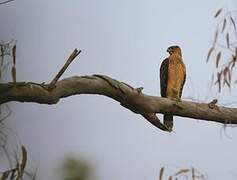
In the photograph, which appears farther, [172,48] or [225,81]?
[172,48]

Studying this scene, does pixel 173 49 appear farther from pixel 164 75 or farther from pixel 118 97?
pixel 118 97

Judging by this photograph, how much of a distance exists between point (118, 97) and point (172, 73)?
1059 millimetres

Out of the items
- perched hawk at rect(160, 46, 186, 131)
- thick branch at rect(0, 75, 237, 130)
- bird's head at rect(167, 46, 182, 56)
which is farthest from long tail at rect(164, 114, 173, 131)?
bird's head at rect(167, 46, 182, 56)

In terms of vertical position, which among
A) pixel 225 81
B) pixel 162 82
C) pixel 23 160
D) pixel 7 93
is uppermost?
pixel 162 82

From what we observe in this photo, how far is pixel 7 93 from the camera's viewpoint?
763 mm

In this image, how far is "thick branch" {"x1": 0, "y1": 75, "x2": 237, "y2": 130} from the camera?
81cm

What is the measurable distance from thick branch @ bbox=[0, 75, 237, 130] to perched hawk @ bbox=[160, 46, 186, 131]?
861mm

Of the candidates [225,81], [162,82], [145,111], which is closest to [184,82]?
[162,82]

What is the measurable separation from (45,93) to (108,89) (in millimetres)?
142

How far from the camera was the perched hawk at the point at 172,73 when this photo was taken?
1.95 metres

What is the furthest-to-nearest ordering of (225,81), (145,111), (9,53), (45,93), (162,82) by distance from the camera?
(162,82) → (225,81) → (145,111) → (45,93) → (9,53)

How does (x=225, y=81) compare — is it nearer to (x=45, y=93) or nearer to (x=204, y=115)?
(x=204, y=115)

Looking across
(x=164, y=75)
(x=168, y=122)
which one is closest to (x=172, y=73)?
(x=164, y=75)

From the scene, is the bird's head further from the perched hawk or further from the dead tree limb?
the dead tree limb
